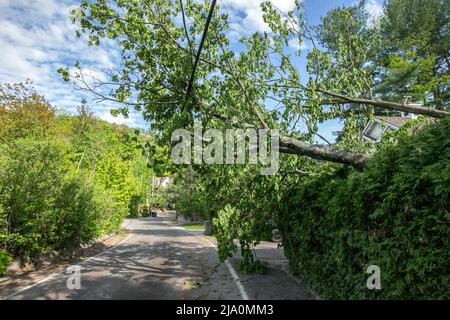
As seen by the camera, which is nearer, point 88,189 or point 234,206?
point 234,206

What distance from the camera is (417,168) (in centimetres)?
418

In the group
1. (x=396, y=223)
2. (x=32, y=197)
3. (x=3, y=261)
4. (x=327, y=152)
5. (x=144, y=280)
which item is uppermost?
(x=327, y=152)

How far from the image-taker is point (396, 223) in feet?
14.4

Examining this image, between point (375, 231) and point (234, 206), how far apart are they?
5411mm

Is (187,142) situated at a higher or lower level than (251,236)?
higher

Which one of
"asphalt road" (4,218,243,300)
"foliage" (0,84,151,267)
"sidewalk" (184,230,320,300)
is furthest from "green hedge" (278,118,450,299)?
"foliage" (0,84,151,267)

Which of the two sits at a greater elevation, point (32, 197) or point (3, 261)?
point (32, 197)

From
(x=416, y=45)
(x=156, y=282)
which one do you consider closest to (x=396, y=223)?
(x=156, y=282)

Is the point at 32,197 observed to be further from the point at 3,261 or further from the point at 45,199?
the point at 3,261

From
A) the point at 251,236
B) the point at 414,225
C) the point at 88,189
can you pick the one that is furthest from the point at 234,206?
the point at 88,189

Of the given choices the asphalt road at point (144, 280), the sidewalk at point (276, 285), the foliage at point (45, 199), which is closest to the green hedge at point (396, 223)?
the sidewalk at point (276, 285)
